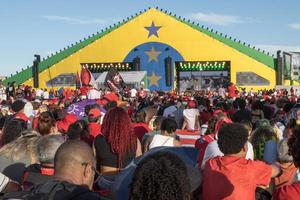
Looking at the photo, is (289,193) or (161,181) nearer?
(161,181)

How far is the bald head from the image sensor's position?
11.8ft

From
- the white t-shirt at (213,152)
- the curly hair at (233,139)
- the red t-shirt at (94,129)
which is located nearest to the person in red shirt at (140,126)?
the red t-shirt at (94,129)

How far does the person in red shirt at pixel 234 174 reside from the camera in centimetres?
442

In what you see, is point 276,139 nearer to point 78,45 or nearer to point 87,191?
point 87,191

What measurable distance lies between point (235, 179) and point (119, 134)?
54.8 inches

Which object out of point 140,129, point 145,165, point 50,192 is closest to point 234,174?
point 145,165

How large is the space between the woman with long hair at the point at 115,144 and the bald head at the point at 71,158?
168cm

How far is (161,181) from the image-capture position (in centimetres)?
278

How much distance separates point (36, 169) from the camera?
4.61m

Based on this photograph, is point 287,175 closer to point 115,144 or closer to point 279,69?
point 115,144

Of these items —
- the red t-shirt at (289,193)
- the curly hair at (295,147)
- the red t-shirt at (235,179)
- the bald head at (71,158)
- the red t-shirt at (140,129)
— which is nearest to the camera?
the red t-shirt at (289,193)

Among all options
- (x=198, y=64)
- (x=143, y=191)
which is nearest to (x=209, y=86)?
(x=198, y=64)

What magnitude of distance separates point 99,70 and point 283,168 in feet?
113

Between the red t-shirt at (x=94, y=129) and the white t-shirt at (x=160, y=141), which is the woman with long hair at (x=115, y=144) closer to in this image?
the white t-shirt at (x=160, y=141)
